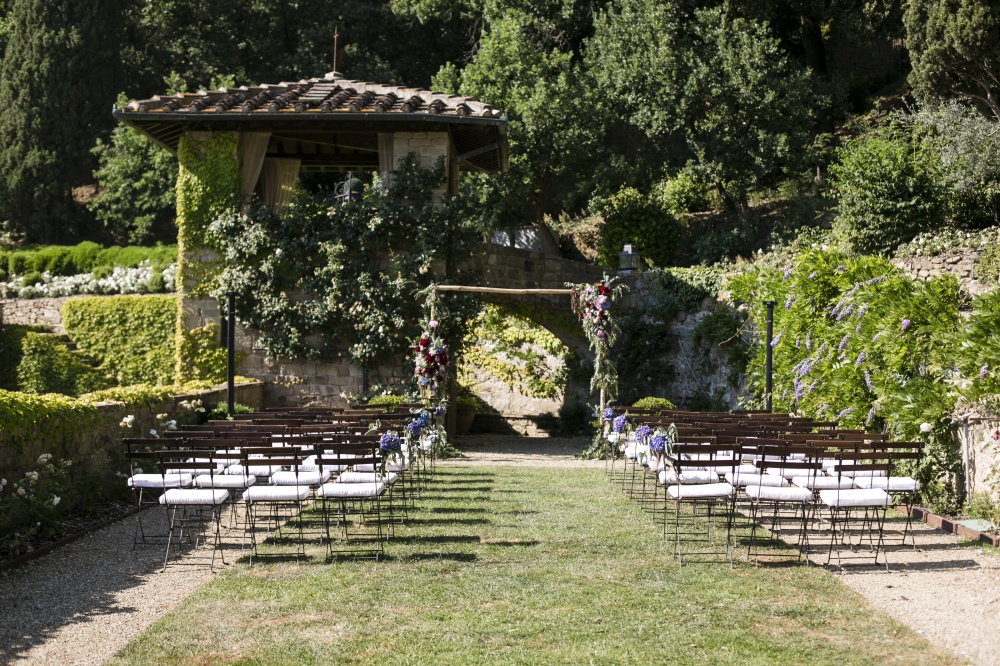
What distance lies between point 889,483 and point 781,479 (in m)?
0.86

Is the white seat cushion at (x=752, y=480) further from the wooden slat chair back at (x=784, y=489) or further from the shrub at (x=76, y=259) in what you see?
the shrub at (x=76, y=259)

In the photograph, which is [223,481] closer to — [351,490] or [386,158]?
[351,490]

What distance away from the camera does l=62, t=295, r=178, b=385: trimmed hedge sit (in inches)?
801

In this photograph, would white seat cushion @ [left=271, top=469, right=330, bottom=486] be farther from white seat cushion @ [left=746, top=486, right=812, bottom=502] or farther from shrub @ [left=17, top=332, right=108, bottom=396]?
shrub @ [left=17, top=332, right=108, bottom=396]

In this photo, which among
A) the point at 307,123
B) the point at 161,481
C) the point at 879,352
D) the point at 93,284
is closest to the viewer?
the point at 161,481

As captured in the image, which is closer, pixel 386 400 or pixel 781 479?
pixel 781 479

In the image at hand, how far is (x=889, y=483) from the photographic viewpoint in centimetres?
860

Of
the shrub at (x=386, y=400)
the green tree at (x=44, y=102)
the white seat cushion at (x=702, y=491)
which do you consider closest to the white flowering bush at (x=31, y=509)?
the white seat cushion at (x=702, y=491)

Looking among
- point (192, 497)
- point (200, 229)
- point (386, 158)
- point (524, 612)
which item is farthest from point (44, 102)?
point (524, 612)

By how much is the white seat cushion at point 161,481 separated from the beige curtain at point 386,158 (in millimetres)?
9285

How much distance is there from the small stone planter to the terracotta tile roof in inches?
359

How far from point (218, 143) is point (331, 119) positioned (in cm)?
235

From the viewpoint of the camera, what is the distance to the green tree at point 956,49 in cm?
1842

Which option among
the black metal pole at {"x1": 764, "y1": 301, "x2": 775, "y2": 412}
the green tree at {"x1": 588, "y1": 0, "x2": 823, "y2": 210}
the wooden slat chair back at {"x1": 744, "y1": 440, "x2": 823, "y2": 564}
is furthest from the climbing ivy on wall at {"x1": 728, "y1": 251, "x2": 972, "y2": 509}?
the green tree at {"x1": 588, "y1": 0, "x2": 823, "y2": 210}
